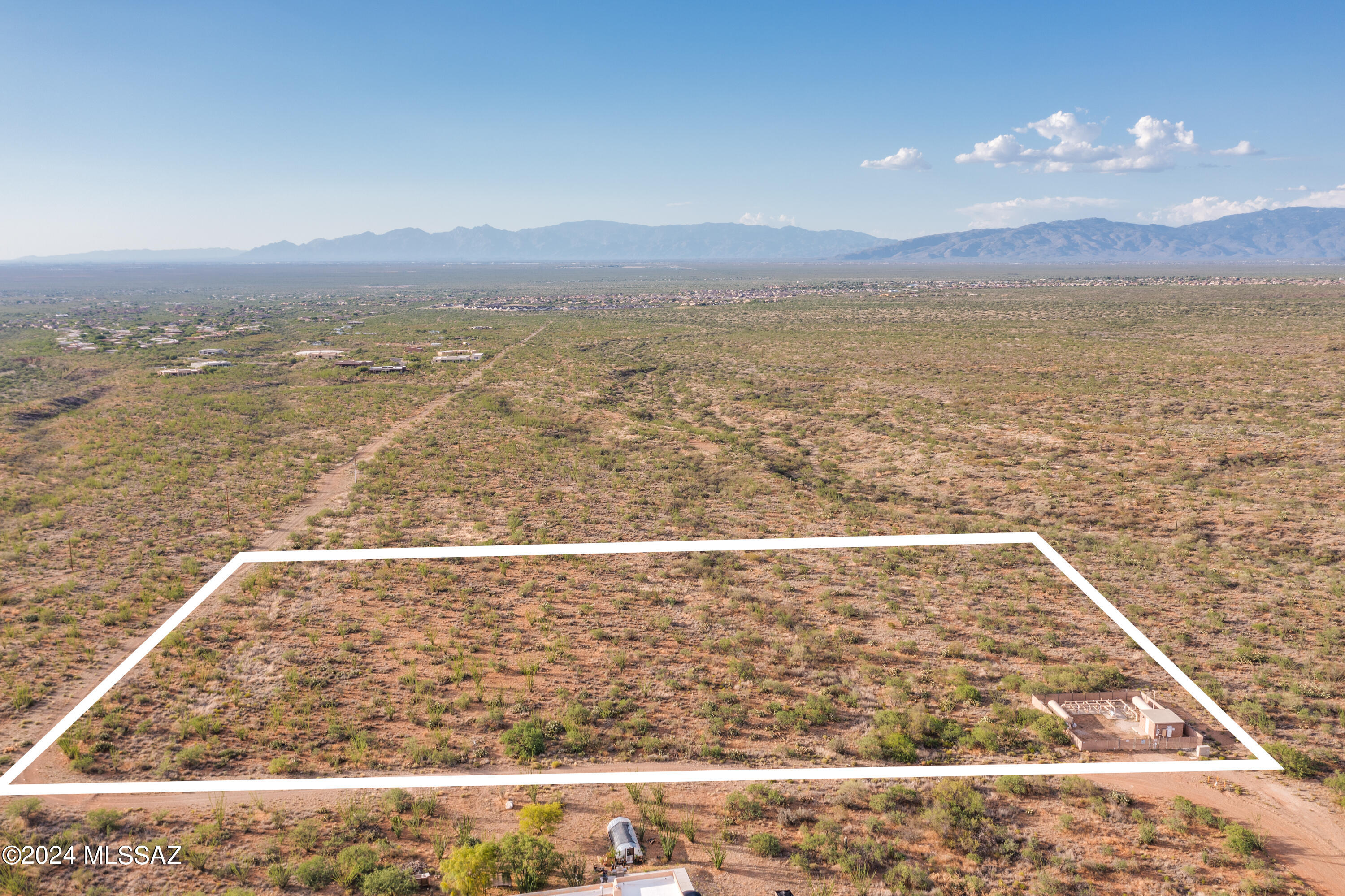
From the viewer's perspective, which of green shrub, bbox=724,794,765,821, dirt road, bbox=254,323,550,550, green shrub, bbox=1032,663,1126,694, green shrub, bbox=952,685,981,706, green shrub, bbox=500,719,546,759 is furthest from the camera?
dirt road, bbox=254,323,550,550

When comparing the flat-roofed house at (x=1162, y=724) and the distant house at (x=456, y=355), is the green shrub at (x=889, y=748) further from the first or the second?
the distant house at (x=456, y=355)

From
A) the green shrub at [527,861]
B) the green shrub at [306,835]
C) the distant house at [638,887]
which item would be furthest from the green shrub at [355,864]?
the distant house at [638,887]

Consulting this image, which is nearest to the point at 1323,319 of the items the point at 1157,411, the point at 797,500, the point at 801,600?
the point at 1157,411

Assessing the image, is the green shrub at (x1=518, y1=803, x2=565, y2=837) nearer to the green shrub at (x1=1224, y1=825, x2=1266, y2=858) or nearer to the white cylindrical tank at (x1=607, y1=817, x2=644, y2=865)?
the white cylindrical tank at (x1=607, y1=817, x2=644, y2=865)

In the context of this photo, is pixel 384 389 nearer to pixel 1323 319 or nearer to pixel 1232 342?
pixel 1232 342

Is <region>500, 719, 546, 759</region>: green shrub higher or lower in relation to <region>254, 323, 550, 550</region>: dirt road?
lower

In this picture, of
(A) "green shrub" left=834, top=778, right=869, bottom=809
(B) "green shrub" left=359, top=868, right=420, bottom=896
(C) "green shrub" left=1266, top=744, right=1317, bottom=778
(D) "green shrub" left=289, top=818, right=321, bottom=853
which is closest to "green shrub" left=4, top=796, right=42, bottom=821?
(D) "green shrub" left=289, top=818, right=321, bottom=853

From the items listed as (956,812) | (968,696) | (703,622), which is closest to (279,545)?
(703,622)
